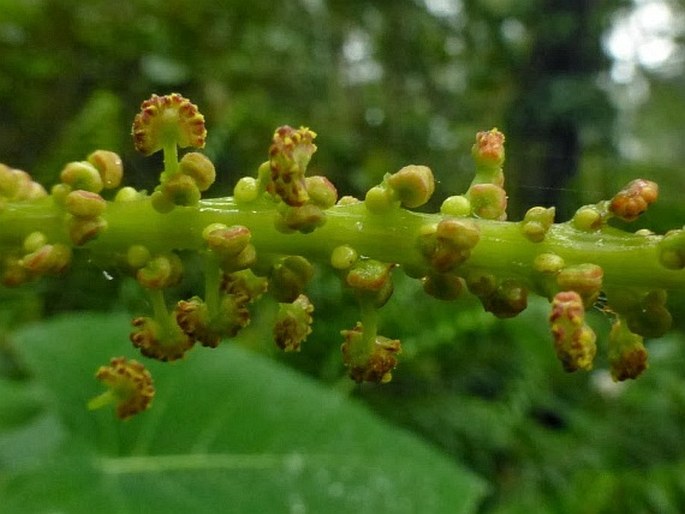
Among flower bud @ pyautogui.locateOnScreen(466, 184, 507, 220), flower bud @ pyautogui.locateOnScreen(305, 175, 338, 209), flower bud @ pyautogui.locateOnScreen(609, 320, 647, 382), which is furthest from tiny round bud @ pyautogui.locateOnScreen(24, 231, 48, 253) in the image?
flower bud @ pyautogui.locateOnScreen(609, 320, 647, 382)

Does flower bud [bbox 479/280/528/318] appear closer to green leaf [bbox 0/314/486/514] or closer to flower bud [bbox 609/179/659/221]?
flower bud [bbox 609/179/659/221]

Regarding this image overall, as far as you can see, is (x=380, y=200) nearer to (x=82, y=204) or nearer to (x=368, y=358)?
(x=368, y=358)

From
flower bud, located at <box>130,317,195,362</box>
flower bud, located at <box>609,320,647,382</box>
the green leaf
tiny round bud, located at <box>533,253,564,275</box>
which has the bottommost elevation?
the green leaf

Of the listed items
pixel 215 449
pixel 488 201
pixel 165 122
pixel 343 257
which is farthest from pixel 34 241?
pixel 215 449

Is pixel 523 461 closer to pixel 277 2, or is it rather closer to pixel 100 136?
pixel 100 136

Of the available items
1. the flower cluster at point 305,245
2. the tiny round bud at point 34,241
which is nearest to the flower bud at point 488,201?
the flower cluster at point 305,245

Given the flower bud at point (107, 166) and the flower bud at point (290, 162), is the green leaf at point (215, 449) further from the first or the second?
the flower bud at point (290, 162)
